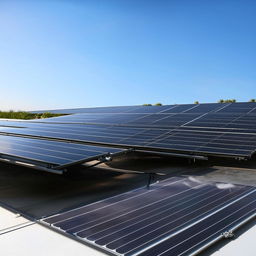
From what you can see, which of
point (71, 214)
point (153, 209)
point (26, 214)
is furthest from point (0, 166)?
point (153, 209)

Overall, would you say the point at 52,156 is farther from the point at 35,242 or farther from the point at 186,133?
the point at 186,133

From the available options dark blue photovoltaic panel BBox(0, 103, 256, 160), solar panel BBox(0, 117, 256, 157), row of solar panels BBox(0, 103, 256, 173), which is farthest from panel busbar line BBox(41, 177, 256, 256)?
dark blue photovoltaic panel BBox(0, 103, 256, 160)

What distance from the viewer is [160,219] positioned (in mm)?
5246

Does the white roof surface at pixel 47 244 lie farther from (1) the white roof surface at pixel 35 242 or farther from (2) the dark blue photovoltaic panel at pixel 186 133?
(2) the dark blue photovoltaic panel at pixel 186 133

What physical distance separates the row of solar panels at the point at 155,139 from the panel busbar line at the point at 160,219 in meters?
1.74

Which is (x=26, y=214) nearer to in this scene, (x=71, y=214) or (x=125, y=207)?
(x=71, y=214)

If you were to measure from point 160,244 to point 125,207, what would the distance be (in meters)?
1.74

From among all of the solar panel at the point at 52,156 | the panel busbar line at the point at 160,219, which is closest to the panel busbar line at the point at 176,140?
the solar panel at the point at 52,156

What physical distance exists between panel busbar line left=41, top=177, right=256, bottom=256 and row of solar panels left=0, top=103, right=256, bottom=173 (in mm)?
1745

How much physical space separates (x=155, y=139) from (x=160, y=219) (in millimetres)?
6322

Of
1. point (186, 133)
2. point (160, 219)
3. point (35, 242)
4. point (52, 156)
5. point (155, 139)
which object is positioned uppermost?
point (186, 133)

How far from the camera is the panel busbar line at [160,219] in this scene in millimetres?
4395

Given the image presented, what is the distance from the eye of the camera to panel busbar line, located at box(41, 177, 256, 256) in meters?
4.39

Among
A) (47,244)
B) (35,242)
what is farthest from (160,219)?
(35,242)
